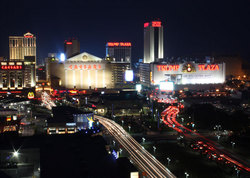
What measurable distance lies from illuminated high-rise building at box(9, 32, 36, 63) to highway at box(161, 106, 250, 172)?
67.4 m

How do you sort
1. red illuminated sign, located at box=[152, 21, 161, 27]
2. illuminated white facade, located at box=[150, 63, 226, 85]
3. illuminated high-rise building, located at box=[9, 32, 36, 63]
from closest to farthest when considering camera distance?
illuminated white facade, located at box=[150, 63, 226, 85] → red illuminated sign, located at box=[152, 21, 161, 27] → illuminated high-rise building, located at box=[9, 32, 36, 63]

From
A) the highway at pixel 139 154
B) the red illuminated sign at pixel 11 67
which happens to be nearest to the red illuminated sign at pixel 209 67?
the red illuminated sign at pixel 11 67

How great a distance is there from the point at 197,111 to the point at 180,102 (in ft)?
41.7

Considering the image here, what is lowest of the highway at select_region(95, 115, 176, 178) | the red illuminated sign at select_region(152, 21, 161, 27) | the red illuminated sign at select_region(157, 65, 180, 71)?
the highway at select_region(95, 115, 176, 178)

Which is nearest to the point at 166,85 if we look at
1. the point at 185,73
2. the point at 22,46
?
the point at 185,73

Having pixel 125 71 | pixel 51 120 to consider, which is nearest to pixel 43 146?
pixel 51 120

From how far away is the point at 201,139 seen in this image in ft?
110

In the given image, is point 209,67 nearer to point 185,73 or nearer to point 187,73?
point 187,73

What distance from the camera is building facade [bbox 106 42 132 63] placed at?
115 metres

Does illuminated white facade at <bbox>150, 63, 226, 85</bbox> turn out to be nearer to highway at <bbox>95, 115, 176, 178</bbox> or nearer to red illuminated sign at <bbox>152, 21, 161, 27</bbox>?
red illuminated sign at <bbox>152, 21, 161, 27</bbox>

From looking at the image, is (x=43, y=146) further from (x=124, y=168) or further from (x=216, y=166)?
(x=216, y=166)

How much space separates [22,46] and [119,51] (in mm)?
30443

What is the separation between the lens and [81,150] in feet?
88.0

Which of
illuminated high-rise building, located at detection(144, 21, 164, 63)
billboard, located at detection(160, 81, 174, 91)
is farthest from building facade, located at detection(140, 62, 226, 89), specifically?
billboard, located at detection(160, 81, 174, 91)
